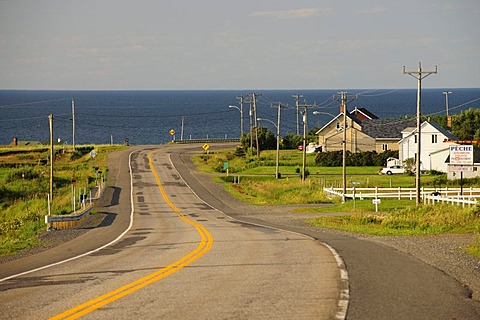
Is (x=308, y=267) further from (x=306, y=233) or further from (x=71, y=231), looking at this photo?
(x=71, y=231)

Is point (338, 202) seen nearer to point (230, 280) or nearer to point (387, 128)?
point (230, 280)

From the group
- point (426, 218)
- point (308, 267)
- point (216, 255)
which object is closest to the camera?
point (308, 267)

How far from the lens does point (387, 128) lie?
326 ft

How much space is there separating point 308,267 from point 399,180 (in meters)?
53.5

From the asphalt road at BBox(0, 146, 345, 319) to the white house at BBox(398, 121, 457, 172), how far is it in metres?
49.4

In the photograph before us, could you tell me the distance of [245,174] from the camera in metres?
77.1

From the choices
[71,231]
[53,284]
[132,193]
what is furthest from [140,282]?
[132,193]

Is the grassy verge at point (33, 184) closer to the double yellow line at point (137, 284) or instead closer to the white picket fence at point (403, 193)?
the double yellow line at point (137, 284)

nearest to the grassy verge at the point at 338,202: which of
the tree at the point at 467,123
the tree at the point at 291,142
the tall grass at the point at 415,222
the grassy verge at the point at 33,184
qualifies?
the tall grass at the point at 415,222

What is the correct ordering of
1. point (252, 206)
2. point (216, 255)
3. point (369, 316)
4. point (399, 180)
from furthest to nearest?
point (399, 180) < point (252, 206) < point (216, 255) < point (369, 316)

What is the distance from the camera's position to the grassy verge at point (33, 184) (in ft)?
115

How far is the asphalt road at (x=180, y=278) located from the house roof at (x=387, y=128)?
6761 cm

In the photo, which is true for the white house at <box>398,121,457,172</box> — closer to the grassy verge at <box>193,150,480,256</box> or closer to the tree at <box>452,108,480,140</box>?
the grassy verge at <box>193,150,480,256</box>

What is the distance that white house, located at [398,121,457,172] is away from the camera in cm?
7744
